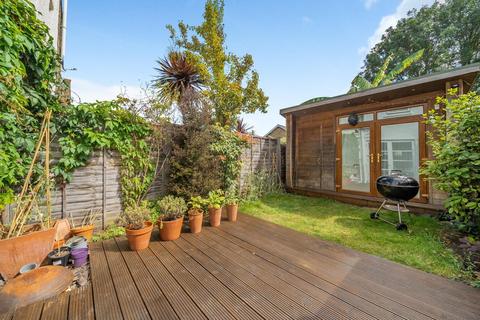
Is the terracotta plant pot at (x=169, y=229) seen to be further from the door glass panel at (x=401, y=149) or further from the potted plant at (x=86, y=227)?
the door glass panel at (x=401, y=149)

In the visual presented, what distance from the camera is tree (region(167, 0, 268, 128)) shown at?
8133 millimetres

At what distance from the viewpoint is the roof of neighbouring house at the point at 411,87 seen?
11.9 ft

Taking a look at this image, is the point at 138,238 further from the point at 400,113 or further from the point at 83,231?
the point at 400,113

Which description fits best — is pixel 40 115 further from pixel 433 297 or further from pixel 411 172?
pixel 411 172

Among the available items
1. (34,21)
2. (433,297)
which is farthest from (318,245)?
(34,21)

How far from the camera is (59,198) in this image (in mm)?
2992

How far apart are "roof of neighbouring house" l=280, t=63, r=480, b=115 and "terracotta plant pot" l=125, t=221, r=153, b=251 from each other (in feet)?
17.4

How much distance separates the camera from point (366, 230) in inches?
138

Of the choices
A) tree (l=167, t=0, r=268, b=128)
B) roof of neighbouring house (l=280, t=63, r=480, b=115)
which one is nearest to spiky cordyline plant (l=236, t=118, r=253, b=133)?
tree (l=167, t=0, r=268, b=128)

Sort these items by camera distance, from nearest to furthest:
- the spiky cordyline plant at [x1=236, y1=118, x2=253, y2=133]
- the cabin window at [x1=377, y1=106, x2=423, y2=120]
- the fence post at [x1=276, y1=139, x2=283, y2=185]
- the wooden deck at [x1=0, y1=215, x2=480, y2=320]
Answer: the wooden deck at [x1=0, y1=215, x2=480, y2=320]
the cabin window at [x1=377, y1=106, x2=423, y2=120]
the fence post at [x1=276, y1=139, x2=283, y2=185]
the spiky cordyline plant at [x1=236, y1=118, x2=253, y2=133]

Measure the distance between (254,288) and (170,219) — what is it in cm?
184

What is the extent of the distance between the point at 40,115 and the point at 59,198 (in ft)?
4.04

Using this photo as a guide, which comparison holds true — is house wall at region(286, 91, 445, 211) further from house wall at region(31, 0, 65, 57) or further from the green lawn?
house wall at region(31, 0, 65, 57)

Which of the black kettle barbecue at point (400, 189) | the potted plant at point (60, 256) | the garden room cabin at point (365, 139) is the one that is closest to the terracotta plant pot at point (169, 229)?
the potted plant at point (60, 256)
